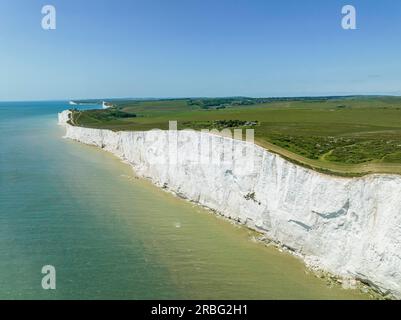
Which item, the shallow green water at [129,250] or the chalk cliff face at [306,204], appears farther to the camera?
the shallow green water at [129,250]

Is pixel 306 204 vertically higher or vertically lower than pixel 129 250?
higher

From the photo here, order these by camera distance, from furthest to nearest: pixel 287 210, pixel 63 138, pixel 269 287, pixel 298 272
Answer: pixel 63 138, pixel 287 210, pixel 298 272, pixel 269 287

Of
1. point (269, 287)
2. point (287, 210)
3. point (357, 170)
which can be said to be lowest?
point (269, 287)
